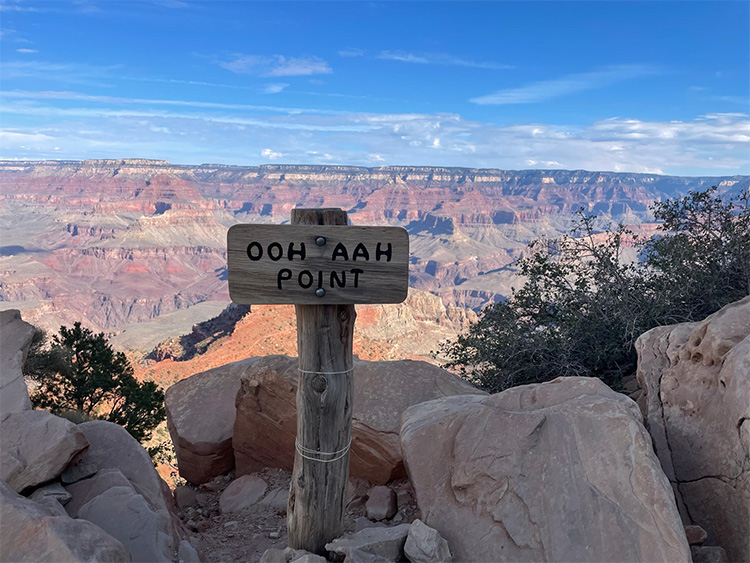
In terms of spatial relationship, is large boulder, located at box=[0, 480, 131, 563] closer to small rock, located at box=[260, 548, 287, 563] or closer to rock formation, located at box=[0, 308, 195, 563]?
rock formation, located at box=[0, 308, 195, 563]

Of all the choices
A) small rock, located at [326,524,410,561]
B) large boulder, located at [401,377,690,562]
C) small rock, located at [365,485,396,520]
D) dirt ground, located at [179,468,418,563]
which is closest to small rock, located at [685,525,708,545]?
large boulder, located at [401,377,690,562]

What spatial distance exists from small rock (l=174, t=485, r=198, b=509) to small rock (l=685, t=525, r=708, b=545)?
530cm

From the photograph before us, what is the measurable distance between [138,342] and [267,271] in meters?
96.9

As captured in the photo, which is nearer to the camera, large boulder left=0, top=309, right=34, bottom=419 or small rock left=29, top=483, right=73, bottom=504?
small rock left=29, top=483, right=73, bottom=504

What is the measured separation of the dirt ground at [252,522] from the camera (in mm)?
5082

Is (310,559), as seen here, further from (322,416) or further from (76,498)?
(76,498)

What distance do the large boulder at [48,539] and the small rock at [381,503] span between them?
7.34ft

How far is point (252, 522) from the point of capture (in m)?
5.78

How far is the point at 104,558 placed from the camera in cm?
349

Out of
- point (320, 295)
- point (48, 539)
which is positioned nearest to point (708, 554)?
point (320, 295)

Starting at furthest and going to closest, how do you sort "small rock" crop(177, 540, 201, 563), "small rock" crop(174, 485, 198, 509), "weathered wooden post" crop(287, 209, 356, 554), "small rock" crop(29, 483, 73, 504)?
"small rock" crop(174, 485, 198, 509)
"small rock" crop(177, 540, 201, 563)
"small rock" crop(29, 483, 73, 504)
"weathered wooden post" crop(287, 209, 356, 554)

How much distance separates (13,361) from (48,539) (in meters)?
3.64

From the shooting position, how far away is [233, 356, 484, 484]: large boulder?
5.83m

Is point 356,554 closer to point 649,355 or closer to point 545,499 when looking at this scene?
point 545,499
